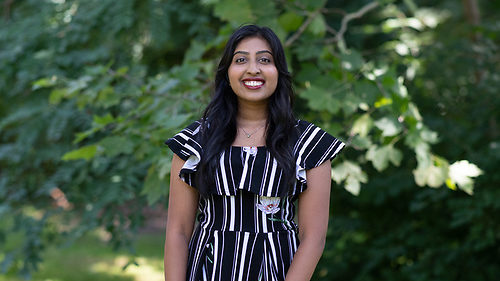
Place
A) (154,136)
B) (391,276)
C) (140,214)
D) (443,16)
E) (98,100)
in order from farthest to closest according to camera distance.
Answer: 1. (443,16)
2. (391,276)
3. (140,214)
4. (98,100)
5. (154,136)

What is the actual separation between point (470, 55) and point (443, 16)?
120 inches

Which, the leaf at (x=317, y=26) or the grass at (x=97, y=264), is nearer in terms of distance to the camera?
the leaf at (x=317, y=26)

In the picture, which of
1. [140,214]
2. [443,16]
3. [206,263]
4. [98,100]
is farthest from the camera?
[443,16]

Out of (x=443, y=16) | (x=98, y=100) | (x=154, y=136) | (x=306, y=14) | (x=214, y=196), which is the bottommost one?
(x=214, y=196)

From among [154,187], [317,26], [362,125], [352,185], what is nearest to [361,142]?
[362,125]

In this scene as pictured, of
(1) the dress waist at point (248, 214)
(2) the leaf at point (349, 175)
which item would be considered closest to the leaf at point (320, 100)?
(2) the leaf at point (349, 175)

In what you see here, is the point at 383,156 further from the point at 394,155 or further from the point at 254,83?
the point at 254,83

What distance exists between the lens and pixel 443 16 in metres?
6.94

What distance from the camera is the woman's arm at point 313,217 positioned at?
5.73ft

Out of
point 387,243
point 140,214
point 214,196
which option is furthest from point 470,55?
point 214,196

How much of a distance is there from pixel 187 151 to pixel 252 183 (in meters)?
0.25

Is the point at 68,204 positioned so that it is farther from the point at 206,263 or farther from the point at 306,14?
the point at 206,263

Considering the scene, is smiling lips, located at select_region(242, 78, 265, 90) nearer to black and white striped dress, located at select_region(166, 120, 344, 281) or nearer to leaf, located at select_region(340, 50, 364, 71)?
black and white striped dress, located at select_region(166, 120, 344, 281)

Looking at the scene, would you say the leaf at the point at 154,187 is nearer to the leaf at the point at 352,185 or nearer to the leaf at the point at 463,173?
the leaf at the point at 352,185
